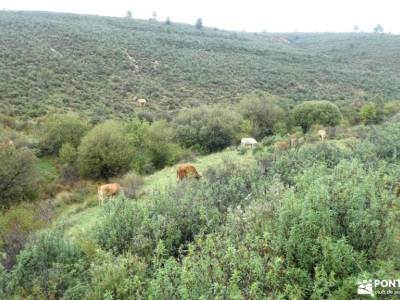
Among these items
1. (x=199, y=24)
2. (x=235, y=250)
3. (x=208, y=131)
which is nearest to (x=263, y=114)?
(x=208, y=131)

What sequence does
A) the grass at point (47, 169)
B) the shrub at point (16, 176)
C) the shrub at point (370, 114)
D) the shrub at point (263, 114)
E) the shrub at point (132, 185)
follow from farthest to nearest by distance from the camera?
the shrub at point (370, 114) < the shrub at point (263, 114) < the grass at point (47, 169) < the shrub at point (16, 176) < the shrub at point (132, 185)

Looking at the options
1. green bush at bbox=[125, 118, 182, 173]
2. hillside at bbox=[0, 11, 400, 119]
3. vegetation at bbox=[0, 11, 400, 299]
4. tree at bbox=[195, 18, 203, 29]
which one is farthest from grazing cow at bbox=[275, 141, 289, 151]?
tree at bbox=[195, 18, 203, 29]

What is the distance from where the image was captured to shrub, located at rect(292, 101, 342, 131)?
3212cm

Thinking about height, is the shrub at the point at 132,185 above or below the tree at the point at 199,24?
below

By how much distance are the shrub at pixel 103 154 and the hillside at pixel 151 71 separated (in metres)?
10.3

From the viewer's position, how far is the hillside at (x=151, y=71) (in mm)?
34562

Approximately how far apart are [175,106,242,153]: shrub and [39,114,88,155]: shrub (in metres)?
7.10

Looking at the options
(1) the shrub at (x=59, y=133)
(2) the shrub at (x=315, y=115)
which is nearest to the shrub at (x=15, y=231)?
(1) the shrub at (x=59, y=133)

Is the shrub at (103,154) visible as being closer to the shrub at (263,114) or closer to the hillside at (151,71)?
the hillside at (151,71)

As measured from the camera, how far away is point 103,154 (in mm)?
20094

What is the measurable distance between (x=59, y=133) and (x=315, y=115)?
826 inches

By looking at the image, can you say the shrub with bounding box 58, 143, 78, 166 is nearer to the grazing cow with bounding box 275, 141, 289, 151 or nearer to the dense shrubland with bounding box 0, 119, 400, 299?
the grazing cow with bounding box 275, 141, 289, 151

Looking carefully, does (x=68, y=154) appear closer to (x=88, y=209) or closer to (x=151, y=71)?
(x=88, y=209)

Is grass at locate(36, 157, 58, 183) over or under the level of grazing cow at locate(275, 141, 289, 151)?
under
